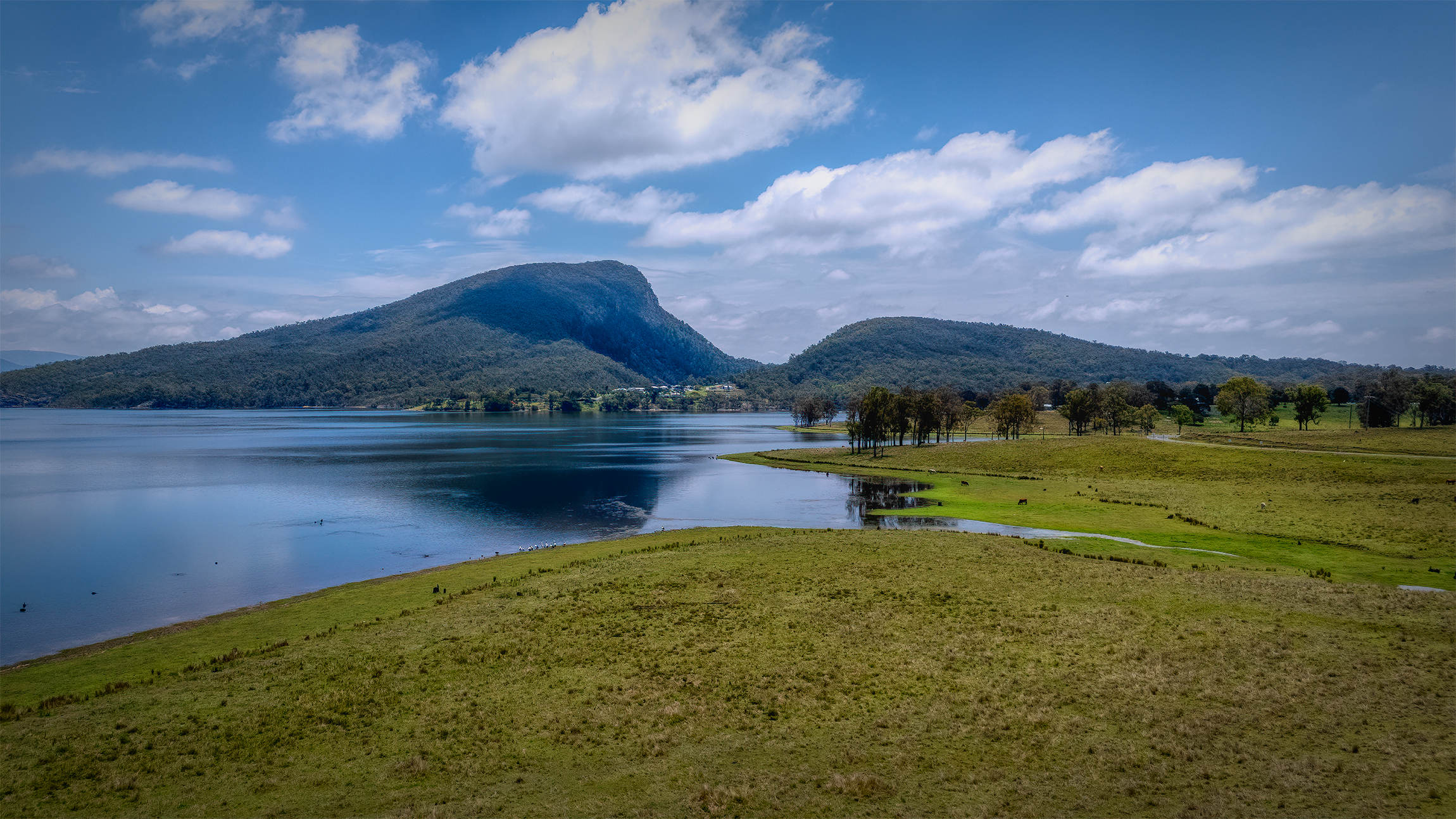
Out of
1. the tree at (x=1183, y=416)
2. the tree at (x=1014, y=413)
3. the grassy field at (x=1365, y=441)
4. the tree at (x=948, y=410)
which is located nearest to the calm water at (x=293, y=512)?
the tree at (x=948, y=410)

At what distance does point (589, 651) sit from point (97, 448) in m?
142

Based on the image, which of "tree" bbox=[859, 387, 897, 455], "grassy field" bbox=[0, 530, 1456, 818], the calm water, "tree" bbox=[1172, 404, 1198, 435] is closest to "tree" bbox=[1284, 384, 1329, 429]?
"tree" bbox=[1172, 404, 1198, 435]

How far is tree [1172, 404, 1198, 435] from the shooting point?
138 m

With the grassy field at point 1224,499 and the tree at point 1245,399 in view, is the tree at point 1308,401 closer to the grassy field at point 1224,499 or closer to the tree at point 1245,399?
the tree at point 1245,399

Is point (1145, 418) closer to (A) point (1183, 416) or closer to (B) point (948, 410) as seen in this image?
(A) point (1183, 416)

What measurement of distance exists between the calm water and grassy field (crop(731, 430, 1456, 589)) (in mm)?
14255

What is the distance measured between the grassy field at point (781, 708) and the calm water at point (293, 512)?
33.6 feet

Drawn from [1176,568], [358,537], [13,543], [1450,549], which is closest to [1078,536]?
[1176,568]

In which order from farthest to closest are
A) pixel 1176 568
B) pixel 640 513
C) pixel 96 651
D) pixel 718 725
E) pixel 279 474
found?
pixel 279 474 → pixel 640 513 → pixel 1176 568 → pixel 96 651 → pixel 718 725

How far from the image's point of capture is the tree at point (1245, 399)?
404 feet

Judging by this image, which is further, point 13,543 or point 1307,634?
point 13,543

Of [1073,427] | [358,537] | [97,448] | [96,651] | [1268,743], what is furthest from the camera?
[1073,427]

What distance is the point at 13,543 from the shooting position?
4425 centimetres

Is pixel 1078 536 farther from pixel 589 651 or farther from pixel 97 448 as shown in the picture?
pixel 97 448
